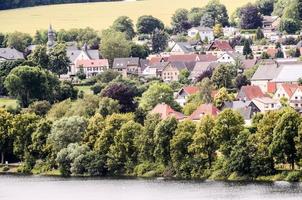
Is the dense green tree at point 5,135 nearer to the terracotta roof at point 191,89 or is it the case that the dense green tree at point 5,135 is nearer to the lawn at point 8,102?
the lawn at point 8,102

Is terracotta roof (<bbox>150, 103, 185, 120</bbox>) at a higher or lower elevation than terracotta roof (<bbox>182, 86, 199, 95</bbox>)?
higher

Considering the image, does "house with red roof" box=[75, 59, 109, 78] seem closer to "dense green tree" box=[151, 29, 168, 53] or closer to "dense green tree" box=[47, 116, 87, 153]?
"dense green tree" box=[151, 29, 168, 53]

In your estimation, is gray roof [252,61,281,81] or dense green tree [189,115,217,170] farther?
gray roof [252,61,281,81]

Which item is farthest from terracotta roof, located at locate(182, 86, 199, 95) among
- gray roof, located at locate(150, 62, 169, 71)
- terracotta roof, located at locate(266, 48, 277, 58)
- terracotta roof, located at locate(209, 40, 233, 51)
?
terracotta roof, located at locate(209, 40, 233, 51)

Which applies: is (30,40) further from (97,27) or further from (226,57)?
(226,57)

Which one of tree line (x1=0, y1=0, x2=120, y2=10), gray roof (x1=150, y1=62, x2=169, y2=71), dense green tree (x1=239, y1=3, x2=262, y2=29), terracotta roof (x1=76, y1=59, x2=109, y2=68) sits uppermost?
tree line (x1=0, y1=0, x2=120, y2=10)

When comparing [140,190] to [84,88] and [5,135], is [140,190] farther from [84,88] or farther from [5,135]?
[84,88]

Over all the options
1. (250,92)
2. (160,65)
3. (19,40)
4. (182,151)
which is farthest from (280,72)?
(19,40)
